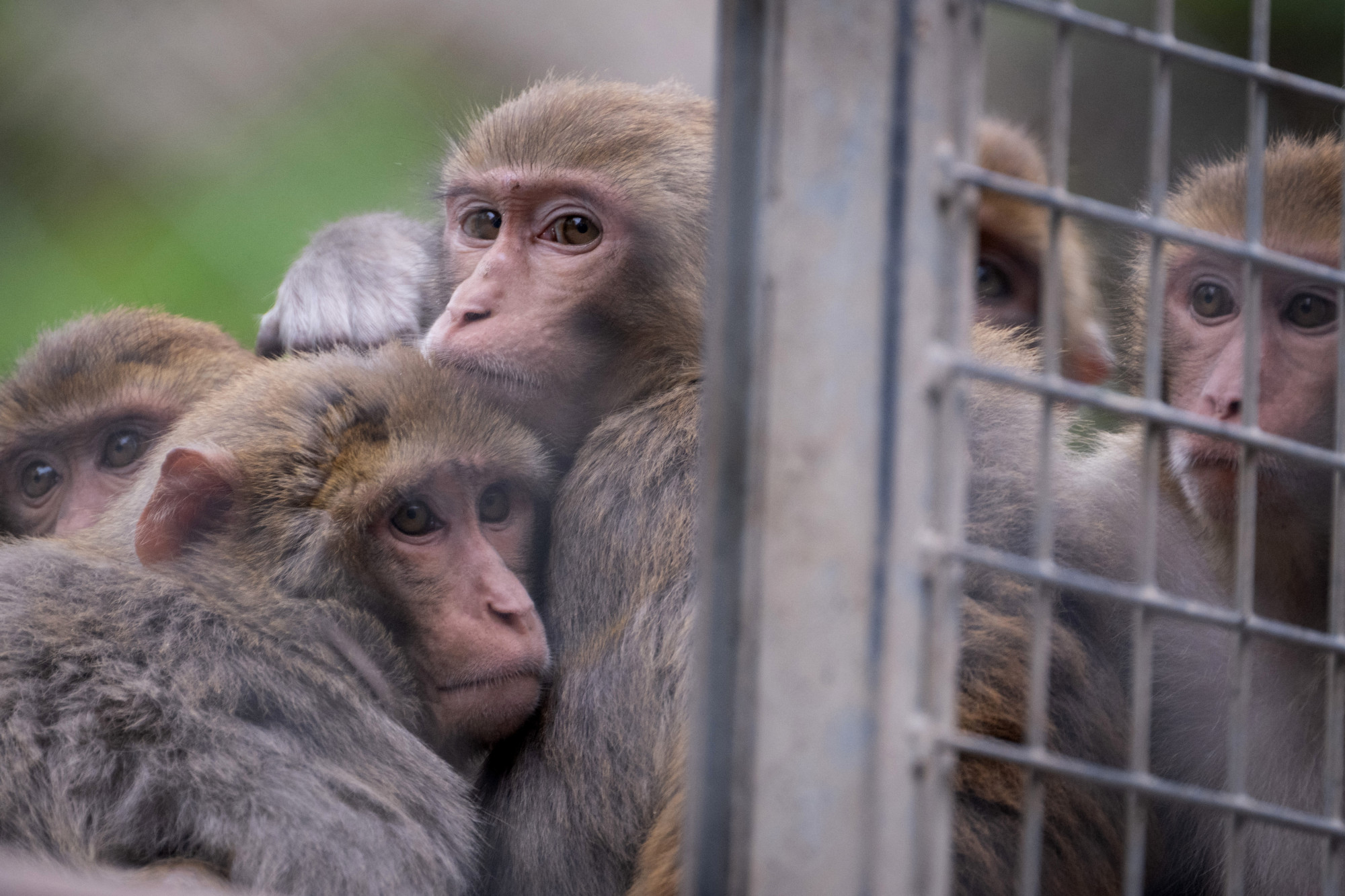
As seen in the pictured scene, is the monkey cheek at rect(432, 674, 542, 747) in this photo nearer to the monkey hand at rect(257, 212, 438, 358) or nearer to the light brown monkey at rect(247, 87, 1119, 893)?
the light brown monkey at rect(247, 87, 1119, 893)

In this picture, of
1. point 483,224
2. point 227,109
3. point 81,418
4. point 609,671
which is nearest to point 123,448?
point 81,418

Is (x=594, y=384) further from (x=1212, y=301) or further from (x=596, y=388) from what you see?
(x=1212, y=301)

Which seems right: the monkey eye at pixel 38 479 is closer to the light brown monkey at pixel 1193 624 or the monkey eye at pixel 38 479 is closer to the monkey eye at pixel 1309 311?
the light brown monkey at pixel 1193 624

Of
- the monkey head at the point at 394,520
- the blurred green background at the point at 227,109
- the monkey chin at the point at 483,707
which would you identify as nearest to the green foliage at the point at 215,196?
the blurred green background at the point at 227,109

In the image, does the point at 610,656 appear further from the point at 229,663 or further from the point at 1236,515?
the point at 1236,515

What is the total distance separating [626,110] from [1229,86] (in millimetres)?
2485

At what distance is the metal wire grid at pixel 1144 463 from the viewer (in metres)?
0.97

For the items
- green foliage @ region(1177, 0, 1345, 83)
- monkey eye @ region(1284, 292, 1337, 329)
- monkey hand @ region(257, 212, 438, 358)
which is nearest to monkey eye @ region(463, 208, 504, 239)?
monkey hand @ region(257, 212, 438, 358)

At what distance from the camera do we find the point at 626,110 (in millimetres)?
2311

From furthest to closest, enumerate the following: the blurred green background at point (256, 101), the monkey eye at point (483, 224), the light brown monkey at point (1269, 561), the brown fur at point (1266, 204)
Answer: the blurred green background at point (256, 101) < the monkey eye at point (483, 224) < the brown fur at point (1266, 204) < the light brown monkey at point (1269, 561)

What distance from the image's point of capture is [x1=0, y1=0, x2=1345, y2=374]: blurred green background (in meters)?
3.73

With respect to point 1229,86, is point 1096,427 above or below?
below

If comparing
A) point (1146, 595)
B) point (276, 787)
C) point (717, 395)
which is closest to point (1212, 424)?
point (1146, 595)

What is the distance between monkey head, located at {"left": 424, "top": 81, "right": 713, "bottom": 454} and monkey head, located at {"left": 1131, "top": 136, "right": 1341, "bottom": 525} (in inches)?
30.1
